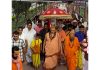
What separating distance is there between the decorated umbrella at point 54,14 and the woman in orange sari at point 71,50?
0.18 meters

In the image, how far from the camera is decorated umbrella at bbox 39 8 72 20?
3.90 m

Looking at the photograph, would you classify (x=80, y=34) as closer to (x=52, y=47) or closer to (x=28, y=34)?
(x=52, y=47)

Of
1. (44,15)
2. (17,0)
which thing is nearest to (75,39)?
(44,15)

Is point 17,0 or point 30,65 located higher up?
point 17,0

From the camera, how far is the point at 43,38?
398cm

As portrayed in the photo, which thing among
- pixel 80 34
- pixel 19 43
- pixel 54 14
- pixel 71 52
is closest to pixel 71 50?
pixel 71 52

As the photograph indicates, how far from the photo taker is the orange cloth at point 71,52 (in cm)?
400

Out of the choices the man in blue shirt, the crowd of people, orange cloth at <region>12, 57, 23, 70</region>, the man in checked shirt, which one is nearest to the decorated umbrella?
the crowd of people

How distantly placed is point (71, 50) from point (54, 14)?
40cm

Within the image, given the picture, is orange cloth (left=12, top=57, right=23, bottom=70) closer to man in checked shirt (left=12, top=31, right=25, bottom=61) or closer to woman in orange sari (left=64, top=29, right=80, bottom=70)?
man in checked shirt (left=12, top=31, right=25, bottom=61)

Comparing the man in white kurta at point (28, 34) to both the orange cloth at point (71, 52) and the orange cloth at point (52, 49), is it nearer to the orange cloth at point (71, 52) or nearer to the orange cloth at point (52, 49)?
the orange cloth at point (52, 49)

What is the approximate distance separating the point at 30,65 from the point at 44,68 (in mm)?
139

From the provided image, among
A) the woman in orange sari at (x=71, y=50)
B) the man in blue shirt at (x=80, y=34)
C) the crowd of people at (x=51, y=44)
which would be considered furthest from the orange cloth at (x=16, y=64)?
the man in blue shirt at (x=80, y=34)

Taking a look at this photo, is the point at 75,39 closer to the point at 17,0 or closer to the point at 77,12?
the point at 77,12
